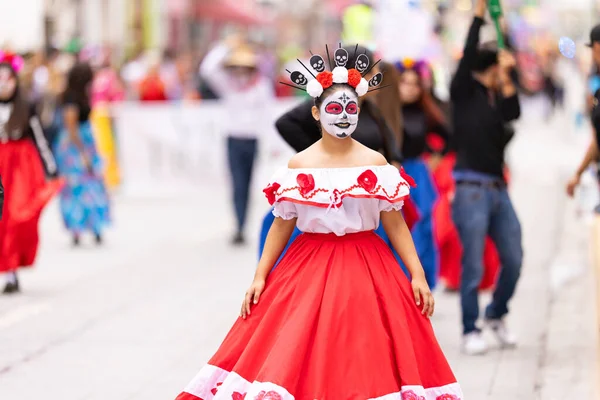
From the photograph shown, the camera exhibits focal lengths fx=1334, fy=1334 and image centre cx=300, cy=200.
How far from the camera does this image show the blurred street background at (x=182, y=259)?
299 inches

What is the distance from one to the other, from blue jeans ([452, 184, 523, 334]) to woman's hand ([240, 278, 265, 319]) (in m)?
2.54

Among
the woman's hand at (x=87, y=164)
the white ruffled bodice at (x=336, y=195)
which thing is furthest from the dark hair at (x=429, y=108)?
the woman's hand at (x=87, y=164)

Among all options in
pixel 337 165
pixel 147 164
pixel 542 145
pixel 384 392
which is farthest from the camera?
pixel 542 145

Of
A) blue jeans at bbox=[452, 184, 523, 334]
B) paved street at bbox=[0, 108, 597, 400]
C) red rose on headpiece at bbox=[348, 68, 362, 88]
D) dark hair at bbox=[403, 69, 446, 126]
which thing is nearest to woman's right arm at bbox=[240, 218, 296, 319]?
red rose on headpiece at bbox=[348, 68, 362, 88]

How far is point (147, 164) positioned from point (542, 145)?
46.7 ft

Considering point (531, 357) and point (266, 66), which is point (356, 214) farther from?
point (266, 66)

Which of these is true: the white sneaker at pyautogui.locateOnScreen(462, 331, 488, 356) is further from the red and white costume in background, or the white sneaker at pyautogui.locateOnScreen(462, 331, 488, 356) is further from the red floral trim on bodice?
the red floral trim on bodice

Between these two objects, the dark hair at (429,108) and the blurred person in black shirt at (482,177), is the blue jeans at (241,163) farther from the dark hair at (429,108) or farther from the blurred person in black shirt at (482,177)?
the blurred person in black shirt at (482,177)

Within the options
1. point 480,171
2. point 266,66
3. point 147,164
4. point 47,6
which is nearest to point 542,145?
point 266,66

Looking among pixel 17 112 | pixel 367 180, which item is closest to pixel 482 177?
pixel 367 180

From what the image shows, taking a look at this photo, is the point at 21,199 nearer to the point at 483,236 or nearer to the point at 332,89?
the point at 483,236

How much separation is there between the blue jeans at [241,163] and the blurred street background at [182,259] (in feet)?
1.43

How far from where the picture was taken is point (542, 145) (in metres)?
31.2

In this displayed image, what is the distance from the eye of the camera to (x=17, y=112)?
34.9ft
